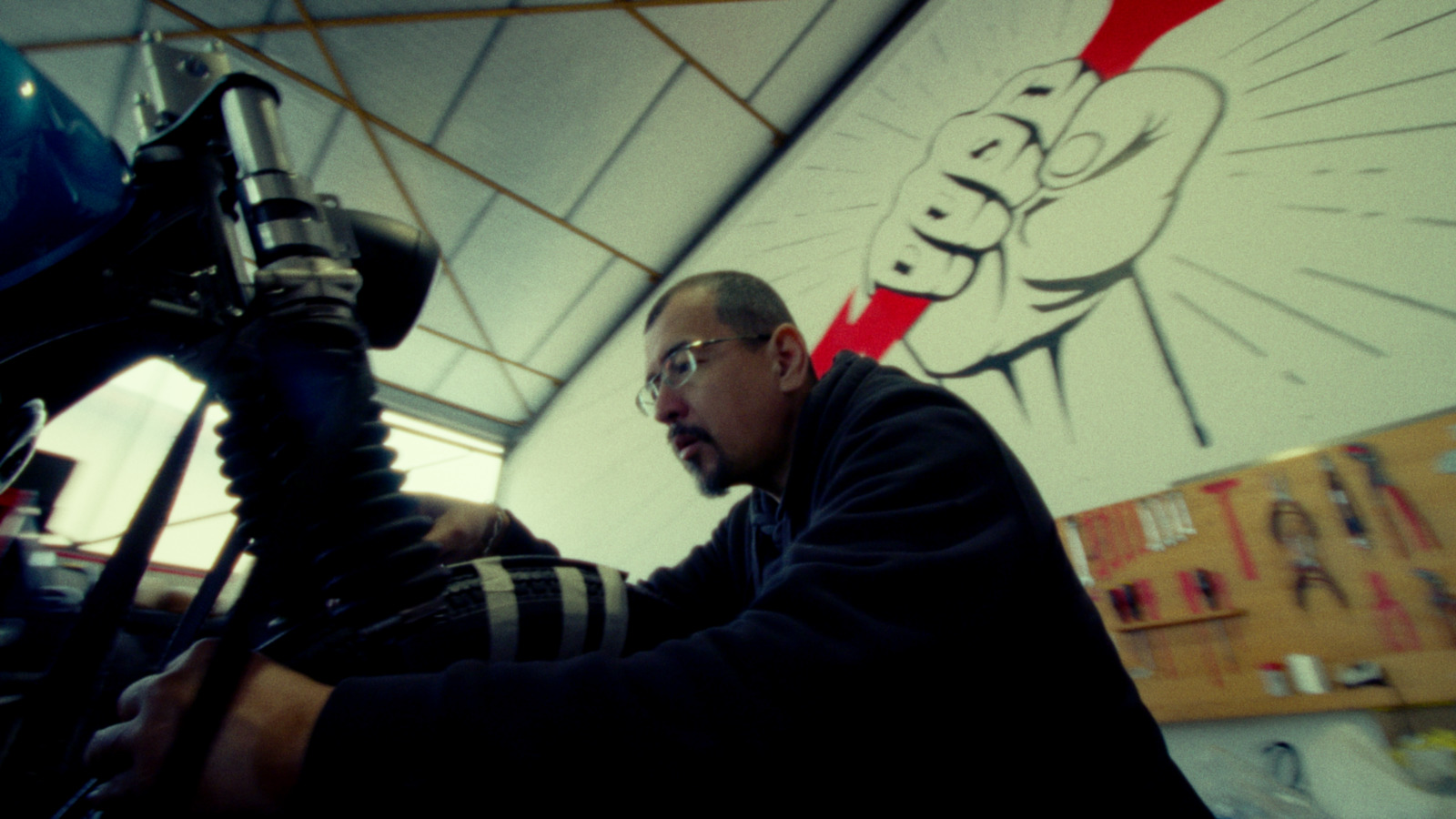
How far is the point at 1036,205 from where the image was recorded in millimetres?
2100

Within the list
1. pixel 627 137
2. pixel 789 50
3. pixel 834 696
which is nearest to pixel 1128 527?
pixel 834 696

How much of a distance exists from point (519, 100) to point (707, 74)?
1.03 m

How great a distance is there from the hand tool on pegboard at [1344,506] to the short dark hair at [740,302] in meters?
1.09

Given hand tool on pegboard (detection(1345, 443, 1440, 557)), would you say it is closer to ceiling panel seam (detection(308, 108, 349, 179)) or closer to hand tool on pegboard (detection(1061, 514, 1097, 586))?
hand tool on pegboard (detection(1061, 514, 1097, 586))

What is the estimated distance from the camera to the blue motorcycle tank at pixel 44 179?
1.85 ft

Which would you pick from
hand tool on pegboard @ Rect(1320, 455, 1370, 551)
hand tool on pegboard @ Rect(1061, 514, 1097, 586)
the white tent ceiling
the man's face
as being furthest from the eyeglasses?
the white tent ceiling

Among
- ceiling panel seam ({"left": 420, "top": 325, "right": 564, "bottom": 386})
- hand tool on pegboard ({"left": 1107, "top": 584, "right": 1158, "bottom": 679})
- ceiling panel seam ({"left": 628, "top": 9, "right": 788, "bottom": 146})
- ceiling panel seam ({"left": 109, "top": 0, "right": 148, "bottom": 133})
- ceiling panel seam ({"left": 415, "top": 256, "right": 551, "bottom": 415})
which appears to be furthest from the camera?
ceiling panel seam ({"left": 420, "top": 325, "right": 564, "bottom": 386})

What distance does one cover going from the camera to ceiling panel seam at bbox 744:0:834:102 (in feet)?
10.6

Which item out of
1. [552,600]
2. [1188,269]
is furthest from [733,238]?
[552,600]

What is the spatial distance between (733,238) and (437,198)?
5.89 feet

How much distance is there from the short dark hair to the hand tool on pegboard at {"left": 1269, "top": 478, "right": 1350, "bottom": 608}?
3.47 feet

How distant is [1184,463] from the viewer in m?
1.47

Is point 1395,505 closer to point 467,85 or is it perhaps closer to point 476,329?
point 467,85

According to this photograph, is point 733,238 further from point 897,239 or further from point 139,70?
point 139,70
